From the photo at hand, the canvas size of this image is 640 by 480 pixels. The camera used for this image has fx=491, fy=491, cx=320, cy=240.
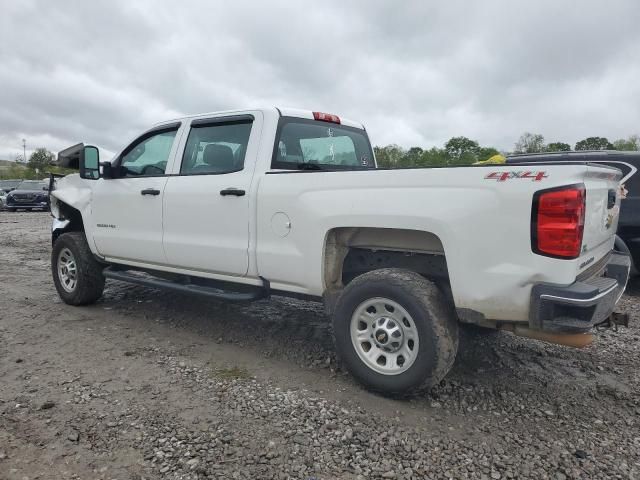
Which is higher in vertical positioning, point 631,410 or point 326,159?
point 326,159

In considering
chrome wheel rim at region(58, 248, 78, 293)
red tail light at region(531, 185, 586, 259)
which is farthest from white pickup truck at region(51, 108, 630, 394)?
chrome wheel rim at region(58, 248, 78, 293)

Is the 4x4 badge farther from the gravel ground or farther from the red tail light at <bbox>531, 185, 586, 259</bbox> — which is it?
the gravel ground

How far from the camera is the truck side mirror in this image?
4910 millimetres

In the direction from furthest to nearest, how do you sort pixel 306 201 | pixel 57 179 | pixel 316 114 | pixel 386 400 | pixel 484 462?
pixel 57 179
pixel 316 114
pixel 306 201
pixel 386 400
pixel 484 462

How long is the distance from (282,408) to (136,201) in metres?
2.64

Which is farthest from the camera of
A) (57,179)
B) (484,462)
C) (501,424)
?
(57,179)

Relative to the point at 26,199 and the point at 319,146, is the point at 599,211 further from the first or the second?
the point at 26,199

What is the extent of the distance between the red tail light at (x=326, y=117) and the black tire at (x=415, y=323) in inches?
71.1

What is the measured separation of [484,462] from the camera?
8.38 feet

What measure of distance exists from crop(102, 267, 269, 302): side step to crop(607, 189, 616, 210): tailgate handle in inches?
97.6

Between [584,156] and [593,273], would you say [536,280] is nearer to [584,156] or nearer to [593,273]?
[593,273]

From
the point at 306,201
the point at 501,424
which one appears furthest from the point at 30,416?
the point at 501,424

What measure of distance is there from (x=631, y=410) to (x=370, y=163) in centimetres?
307

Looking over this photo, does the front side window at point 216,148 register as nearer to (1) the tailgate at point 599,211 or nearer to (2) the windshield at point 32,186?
(1) the tailgate at point 599,211
